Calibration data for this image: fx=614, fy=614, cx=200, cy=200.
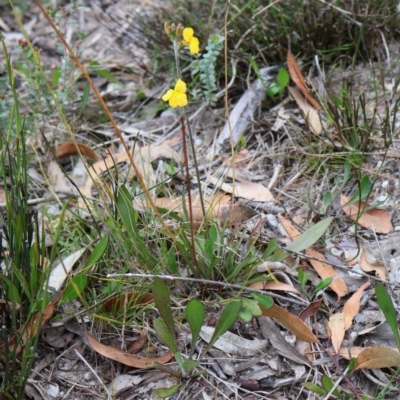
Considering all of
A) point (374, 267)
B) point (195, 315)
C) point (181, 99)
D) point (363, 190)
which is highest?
point (181, 99)

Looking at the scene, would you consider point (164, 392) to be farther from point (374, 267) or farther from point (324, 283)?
point (374, 267)

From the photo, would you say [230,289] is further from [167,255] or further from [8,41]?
[8,41]

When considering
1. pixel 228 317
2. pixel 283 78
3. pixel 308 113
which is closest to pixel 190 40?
pixel 228 317

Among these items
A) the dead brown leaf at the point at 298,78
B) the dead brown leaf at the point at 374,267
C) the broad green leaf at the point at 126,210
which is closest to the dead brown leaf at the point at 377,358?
the dead brown leaf at the point at 374,267

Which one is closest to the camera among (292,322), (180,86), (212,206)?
(180,86)

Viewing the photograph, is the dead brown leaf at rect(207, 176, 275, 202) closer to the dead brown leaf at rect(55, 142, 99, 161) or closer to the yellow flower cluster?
the dead brown leaf at rect(55, 142, 99, 161)
